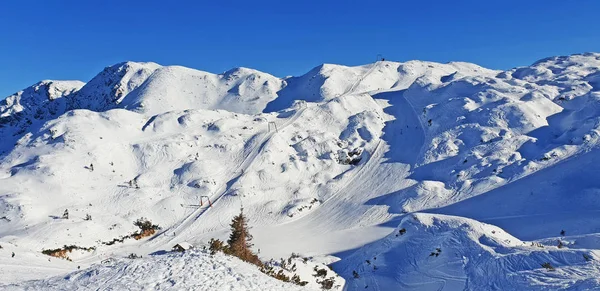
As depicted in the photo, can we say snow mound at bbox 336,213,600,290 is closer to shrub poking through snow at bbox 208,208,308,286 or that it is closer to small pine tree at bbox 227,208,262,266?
shrub poking through snow at bbox 208,208,308,286

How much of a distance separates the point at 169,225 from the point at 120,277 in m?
22.0

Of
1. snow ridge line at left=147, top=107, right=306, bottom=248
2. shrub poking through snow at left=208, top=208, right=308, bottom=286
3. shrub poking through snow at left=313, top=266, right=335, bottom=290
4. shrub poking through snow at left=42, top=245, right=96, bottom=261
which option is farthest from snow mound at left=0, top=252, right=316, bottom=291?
snow ridge line at left=147, top=107, right=306, bottom=248

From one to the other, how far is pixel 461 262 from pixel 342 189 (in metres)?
21.6

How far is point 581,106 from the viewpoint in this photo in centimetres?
4256

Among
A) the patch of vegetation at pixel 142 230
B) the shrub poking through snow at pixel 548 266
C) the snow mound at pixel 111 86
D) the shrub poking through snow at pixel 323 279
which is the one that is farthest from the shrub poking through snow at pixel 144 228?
the snow mound at pixel 111 86

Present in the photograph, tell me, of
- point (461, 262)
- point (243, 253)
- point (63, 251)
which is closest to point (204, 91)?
point (63, 251)

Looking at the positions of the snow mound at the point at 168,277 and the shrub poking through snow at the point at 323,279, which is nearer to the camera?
the snow mound at the point at 168,277

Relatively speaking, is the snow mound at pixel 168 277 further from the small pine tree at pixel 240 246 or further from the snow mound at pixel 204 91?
the snow mound at pixel 204 91

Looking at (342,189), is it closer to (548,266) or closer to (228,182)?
(228,182)

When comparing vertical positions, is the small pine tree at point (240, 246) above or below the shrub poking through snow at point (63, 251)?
above

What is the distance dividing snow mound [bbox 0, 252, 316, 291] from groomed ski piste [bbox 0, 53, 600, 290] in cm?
7

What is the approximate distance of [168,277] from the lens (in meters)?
12.9

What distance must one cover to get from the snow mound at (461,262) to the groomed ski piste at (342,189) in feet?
0.26

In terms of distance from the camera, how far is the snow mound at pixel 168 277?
12.6 meters
